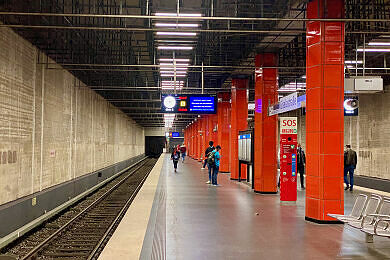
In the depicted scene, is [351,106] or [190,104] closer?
[351,106]

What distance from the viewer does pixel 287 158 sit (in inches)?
446

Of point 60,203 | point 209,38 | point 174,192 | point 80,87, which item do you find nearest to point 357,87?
point 209,38

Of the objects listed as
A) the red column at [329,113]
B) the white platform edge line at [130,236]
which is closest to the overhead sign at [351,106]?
the red column at [329,113]

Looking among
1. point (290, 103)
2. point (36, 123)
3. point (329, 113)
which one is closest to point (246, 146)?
point (290, 103)

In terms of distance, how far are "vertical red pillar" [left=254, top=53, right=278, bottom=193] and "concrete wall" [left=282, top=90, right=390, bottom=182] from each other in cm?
502

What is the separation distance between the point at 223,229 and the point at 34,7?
303 inches

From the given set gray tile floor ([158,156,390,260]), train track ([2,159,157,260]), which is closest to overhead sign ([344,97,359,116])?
gray tile floor ([158,156,390,260])

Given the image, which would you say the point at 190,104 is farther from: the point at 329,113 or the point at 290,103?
the point at 329,113

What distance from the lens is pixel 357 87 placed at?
8555 millimetres

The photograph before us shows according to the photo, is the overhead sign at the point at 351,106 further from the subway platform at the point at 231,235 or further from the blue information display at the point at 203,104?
the blue information display at the point at 203,104

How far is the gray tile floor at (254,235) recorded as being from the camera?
5.82m

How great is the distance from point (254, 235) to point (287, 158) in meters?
4.71

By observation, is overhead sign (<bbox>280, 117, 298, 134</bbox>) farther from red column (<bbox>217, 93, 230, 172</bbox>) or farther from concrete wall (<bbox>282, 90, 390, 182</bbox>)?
red column (<bbox>217, 93, 230, 172</bbox>)

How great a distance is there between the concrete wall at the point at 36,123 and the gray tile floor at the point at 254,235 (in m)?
4.02
